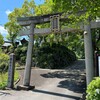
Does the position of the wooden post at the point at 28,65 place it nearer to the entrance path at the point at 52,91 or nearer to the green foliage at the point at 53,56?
the entrance path at the point at 52,91

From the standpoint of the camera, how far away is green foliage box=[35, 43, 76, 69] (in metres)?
23.8

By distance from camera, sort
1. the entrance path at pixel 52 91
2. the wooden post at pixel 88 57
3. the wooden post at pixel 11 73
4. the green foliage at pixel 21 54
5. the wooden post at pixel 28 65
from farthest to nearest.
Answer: the green foliage at pixel 21 54 < the wooden post at pixel 11 73 < the wooden post at pixel 28 65 < the wooden post at pixel 88 57 < the entrance path at pixel 52 91

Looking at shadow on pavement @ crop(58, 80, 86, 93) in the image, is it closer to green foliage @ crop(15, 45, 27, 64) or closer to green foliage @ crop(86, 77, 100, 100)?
green foliage @ crop(86, 77, 100, 100)

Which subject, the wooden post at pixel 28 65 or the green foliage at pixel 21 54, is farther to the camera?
the green foliage at pixel 21 54

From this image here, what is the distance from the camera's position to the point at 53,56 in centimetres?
2434

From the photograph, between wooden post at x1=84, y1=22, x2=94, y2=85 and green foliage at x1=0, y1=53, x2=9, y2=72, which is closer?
wooden post at x1=84, y1=22, x2=94, y2=85

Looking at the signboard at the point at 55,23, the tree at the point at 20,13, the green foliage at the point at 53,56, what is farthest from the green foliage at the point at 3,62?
the tree at the point at 20,13

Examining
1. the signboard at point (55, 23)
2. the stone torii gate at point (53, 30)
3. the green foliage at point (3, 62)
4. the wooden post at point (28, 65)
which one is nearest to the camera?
the stone torii gate at point (53, 30)

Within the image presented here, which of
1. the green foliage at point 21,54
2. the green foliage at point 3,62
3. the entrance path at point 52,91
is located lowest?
the entrance path at point 52,91

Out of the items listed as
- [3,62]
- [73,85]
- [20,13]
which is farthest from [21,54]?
[73,85]

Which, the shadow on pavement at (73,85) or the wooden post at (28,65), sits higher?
the wooden post at (28,65)

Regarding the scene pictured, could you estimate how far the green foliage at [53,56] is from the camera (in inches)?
938

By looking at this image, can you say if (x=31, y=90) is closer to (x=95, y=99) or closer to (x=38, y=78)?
(x=38, y=78)

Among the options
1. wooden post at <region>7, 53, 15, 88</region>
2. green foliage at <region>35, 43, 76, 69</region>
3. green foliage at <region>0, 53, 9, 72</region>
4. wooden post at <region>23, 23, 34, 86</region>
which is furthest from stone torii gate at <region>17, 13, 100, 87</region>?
green foliage at <region>35, 43, 76, 69</region>
